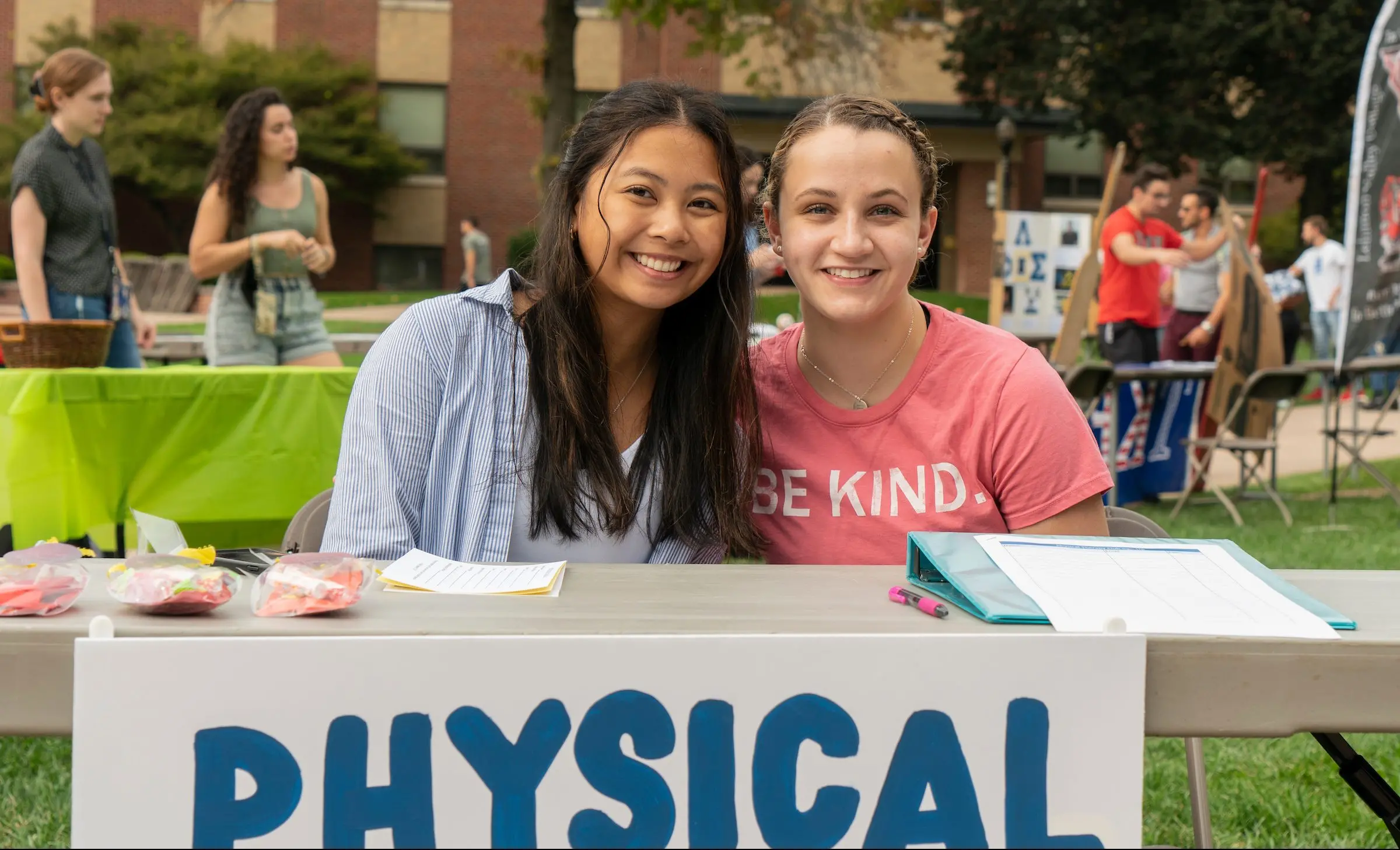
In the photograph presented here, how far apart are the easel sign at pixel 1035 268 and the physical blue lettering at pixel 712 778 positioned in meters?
8.61

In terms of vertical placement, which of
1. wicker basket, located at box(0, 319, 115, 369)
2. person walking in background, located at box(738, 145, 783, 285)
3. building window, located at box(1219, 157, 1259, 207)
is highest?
building window, located at box(1219, 157, 1259, 207)

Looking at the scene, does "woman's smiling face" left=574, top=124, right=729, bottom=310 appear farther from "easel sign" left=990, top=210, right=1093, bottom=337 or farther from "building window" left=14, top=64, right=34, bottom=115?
"building window" left=14, top=64, right=34, bottom=115

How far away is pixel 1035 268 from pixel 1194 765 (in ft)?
25.1

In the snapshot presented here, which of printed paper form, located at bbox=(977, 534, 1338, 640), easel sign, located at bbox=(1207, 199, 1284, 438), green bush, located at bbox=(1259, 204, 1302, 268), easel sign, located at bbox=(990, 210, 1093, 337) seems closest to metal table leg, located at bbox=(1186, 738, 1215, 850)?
printed paper form, located at bbox=(977, 534, 1338, 640)

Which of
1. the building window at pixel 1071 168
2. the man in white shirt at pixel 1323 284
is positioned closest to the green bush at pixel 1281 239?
the building window at pixel 1071 168

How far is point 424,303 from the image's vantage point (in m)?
2.19

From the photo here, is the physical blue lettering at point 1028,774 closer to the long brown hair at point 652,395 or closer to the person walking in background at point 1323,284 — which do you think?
the long brown hair at point 652,395

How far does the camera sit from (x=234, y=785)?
4.06 feet

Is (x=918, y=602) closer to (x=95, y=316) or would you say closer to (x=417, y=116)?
(x=95, y=316)

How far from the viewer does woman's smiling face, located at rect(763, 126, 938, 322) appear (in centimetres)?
212

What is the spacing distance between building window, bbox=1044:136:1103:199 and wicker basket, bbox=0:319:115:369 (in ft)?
95.1

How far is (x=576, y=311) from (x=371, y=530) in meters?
0.51

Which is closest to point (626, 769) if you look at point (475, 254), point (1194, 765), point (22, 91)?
point (1194, 765)

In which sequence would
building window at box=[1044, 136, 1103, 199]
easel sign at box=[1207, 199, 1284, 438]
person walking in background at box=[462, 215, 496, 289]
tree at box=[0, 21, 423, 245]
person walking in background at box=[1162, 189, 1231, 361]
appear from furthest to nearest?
building window at box=[1044, 136, 1103, 199] → tree at box=[0, 21, 423, 245] → person walking in background at box=[462, 215, 496, 289] → person walking in background at box=[1162, 189, 1231, 361] → easel sign at box=[1207, 199, 1284, 438]
